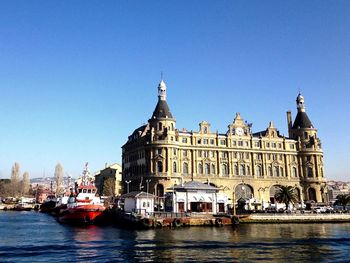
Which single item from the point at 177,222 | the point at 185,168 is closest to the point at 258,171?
the point at 185,168

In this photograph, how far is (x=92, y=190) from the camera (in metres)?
87.6

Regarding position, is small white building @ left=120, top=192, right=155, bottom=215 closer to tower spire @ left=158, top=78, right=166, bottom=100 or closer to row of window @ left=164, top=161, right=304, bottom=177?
row of window @ left=164, top=161, right=304, bottom=177

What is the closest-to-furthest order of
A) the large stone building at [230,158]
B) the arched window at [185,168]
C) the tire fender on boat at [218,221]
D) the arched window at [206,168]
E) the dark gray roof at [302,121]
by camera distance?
the tire fender on boat at [218,221], the large stone building at [230,158], the arched window at [185,168], the arched window at [206,168], the dark gray roof at [302,121]

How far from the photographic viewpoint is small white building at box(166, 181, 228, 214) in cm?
7956

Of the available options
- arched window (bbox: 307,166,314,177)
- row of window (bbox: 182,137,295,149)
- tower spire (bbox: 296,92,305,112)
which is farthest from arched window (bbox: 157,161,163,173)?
tower spire (bbox: 296,92,305,112)

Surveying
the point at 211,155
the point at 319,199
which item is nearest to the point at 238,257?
the point at 211,155

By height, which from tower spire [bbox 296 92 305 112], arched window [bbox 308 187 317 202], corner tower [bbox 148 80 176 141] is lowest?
arched window [bbox 308 187 317 202]

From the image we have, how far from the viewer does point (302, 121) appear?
11656 cm

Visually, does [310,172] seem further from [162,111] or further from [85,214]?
[85,214]

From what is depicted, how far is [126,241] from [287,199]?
52788mm

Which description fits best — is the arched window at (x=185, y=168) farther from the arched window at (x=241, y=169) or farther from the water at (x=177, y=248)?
the water at (x=177, y=248)

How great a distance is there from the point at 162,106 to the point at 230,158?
24.0m

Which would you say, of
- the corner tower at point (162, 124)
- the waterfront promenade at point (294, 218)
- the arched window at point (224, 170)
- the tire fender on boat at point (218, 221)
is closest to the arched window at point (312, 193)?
the arched window at point (224, 170)

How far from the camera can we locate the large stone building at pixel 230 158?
A: 98.7 m
